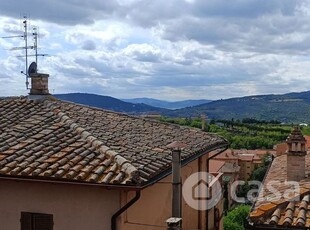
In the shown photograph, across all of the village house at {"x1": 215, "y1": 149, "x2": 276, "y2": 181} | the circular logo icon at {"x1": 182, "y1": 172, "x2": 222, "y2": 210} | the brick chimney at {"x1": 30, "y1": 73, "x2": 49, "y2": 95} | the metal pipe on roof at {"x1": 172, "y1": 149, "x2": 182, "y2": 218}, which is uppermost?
the brick chimney at {"x1": 30, "y1": 73, "x2": 49, "y2": 95}

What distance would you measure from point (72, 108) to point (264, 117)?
175 meters

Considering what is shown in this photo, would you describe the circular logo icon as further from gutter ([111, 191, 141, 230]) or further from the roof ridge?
gutter ([111, 191, 141, 230])

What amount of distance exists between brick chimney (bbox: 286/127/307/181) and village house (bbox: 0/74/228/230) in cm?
203

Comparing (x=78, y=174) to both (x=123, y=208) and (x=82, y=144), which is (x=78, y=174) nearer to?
(x=123, y=208)

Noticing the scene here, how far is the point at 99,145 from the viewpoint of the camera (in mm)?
8102

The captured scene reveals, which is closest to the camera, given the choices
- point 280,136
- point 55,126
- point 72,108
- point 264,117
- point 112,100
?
point 55,126

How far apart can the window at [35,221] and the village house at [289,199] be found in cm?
354

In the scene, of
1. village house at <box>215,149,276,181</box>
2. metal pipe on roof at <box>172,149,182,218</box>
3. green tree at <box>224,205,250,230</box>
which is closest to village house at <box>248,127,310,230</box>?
metal pipe on roof at <box>172,149,182,218</box>

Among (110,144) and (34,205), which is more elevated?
(110,144)

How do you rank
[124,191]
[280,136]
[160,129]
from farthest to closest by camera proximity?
[280,136] → [160,129] → [124,191]

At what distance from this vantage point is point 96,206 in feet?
24.9

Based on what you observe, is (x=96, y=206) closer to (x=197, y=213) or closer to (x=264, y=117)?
(x=197, y=213)

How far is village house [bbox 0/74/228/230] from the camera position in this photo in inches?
286

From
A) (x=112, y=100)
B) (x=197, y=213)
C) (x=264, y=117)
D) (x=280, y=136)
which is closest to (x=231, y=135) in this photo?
(x=280, y=136)
